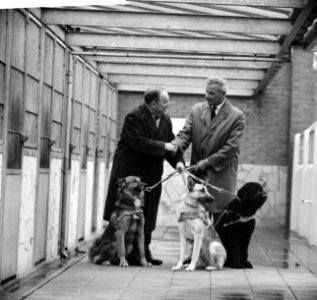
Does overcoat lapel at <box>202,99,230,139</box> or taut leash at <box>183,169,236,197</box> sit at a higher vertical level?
overcoat lapel at <box>202,99,230,139</box>

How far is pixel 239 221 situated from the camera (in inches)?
387

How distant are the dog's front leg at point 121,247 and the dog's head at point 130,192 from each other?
0.30 m

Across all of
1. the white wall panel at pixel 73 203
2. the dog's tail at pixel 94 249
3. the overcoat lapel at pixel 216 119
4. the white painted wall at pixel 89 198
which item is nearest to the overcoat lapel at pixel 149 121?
the overcoat lapel at pixel 216 119

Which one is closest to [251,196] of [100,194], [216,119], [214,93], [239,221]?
[239,221]

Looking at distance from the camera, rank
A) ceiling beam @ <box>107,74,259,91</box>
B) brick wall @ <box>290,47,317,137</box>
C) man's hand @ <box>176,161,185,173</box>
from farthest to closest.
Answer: brick wall @ <box>290,47,317,137</box> < ceiling beam @ <box>107,74,259,91</box> < man's hand @ <box>176,161,185,173</box>

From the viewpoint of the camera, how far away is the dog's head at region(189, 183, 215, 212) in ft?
31.0

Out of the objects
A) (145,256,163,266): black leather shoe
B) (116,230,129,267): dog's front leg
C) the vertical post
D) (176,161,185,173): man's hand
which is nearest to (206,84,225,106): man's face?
(176,161,185,173): man's hand

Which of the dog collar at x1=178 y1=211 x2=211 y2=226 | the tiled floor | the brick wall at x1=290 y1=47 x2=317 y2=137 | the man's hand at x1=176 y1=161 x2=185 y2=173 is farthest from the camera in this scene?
the brick wall at x1=290 y1=47 x2=317 y2=137

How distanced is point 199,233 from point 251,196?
688 mm

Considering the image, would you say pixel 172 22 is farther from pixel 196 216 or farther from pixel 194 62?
pixel 194 62

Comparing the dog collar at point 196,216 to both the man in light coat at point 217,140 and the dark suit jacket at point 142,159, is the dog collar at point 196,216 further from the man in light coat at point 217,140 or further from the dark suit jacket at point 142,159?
the dark suit jacket at point 142,159

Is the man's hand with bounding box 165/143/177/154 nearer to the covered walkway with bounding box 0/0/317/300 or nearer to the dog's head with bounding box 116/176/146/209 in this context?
the dog's head with bounding box 116/176/146/209

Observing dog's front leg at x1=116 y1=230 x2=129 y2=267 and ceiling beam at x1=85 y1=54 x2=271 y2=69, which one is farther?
ceiling beam at x1=85 y1=54 x2=271 y2=69

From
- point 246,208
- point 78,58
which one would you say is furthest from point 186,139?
point 78,58
